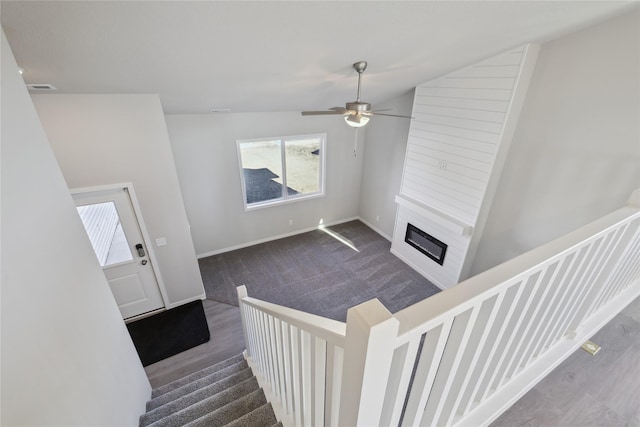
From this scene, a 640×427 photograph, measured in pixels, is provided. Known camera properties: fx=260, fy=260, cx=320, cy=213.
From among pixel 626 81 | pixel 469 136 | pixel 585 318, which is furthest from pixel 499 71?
pixel 585 318

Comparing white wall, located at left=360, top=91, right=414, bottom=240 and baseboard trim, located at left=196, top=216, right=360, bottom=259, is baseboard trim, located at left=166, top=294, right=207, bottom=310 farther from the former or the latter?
white wall, located at left=360, top=91, right=414, bottom=240

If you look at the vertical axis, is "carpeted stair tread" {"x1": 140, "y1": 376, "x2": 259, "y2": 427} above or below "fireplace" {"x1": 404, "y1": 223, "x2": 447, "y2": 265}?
below

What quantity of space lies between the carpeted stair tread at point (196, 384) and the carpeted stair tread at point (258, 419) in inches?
31.4

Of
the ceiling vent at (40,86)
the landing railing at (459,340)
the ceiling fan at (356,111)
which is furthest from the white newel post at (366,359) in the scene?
the ceiling vent at (40,86)

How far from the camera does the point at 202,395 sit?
7.72 ft

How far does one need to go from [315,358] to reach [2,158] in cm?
152

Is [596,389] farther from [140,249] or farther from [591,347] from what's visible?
[140,249]

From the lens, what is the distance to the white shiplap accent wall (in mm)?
3115

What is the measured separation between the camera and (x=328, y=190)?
591cm

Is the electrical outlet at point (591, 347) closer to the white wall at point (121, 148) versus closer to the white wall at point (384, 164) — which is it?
the white wall at point (384, 164)

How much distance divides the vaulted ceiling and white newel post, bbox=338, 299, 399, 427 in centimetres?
184

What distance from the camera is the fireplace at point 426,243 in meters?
4.25

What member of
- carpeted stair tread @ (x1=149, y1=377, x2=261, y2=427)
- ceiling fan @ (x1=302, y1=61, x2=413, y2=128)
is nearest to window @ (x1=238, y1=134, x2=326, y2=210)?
ceiling fan @ (x1=302, y1=61, x2=413, y2=128)

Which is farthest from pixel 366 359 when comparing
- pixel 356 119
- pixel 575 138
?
pixel 575 138
